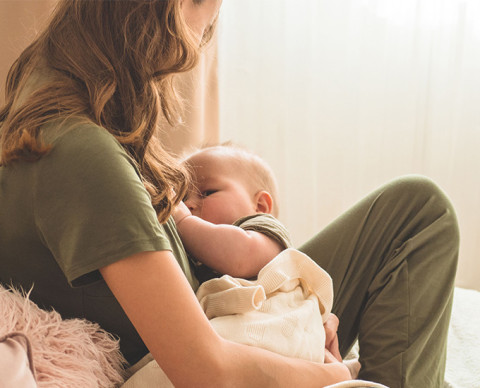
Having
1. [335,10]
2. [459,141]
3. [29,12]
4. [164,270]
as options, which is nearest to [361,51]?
[335,10]

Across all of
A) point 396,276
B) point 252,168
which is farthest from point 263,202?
point 396,276

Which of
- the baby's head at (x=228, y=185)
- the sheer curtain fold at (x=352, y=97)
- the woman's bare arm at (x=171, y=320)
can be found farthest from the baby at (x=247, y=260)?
the sheer curtain fold at (x=352, y=97)

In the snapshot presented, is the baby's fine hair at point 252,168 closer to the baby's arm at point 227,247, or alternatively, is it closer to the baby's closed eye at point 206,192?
the baby's closed eye at point 206,192

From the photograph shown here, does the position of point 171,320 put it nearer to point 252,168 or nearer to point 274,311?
point 274,311

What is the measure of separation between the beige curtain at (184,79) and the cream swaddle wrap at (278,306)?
721 mm

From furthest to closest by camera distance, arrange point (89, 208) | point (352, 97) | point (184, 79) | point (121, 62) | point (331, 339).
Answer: point (352, 97), point (184, 79), point (331, 339), point (121, 62), point (89, 208)

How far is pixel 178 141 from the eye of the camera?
2.03 m

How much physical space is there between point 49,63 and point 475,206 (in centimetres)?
181

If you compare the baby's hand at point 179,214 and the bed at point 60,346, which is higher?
the baby's hand at point 179,214

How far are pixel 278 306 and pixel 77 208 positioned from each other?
390 millimetres

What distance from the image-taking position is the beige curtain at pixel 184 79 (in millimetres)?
1670

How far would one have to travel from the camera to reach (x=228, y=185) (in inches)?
50.7

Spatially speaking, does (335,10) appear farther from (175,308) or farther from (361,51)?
(175,308)

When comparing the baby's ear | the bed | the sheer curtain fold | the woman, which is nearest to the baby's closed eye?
the baby's ear
